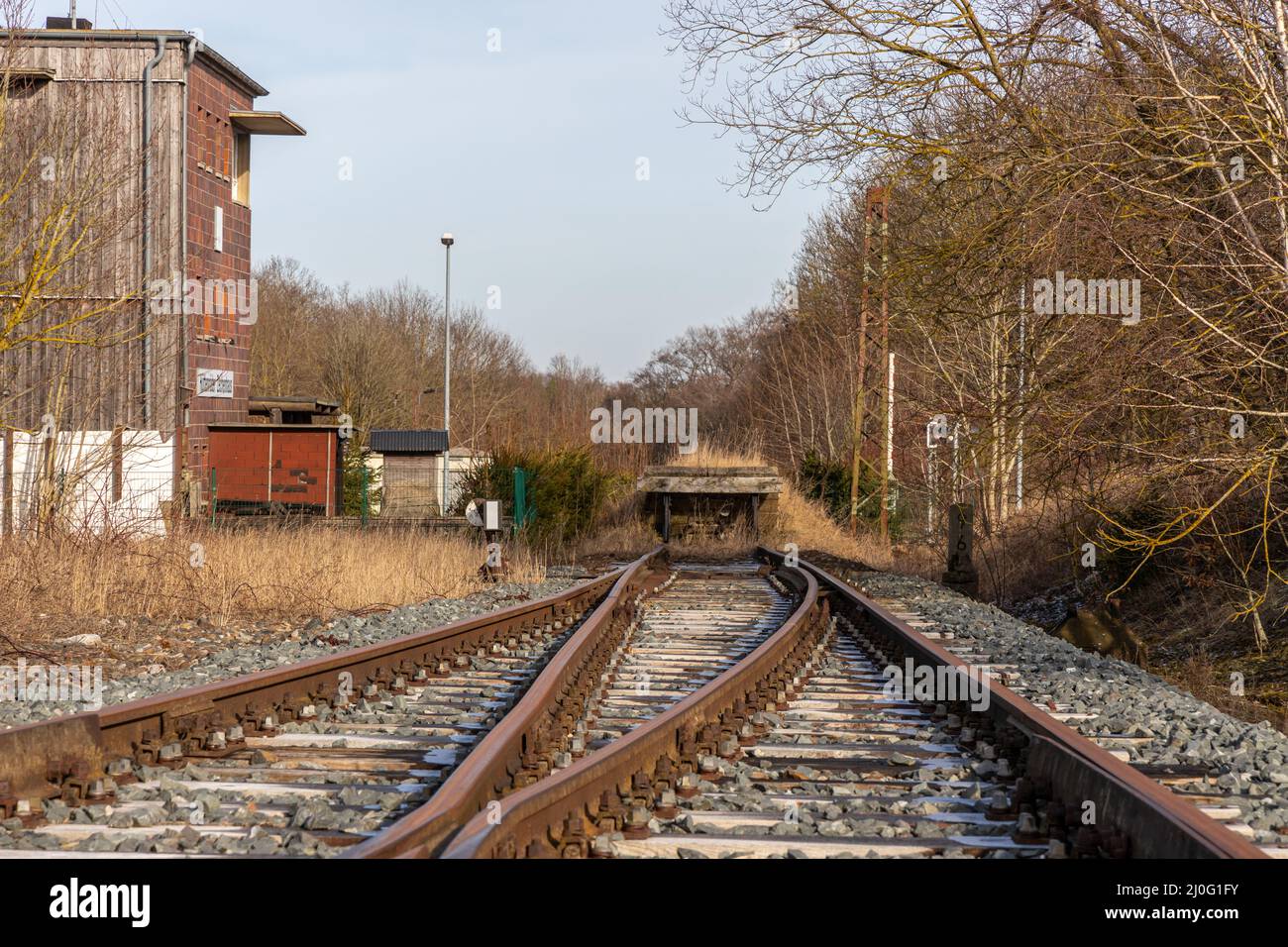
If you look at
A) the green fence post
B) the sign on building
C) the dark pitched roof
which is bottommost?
the green fence post

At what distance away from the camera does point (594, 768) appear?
429cm


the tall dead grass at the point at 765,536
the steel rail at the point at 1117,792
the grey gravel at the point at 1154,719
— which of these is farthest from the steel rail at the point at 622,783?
the tall dead grass at the point at 765,536

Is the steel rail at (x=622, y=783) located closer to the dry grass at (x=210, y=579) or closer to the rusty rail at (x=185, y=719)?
the rusty rail at (x=185, y=719)

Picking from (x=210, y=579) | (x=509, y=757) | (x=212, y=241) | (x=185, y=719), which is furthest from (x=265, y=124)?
(x=509, y=757)

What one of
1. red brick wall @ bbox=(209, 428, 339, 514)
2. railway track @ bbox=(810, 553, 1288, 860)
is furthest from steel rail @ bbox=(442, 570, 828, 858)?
red brick wall @ bbox=(209, 428, 339, 514)

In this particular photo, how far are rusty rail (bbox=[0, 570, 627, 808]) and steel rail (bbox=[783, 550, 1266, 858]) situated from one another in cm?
341

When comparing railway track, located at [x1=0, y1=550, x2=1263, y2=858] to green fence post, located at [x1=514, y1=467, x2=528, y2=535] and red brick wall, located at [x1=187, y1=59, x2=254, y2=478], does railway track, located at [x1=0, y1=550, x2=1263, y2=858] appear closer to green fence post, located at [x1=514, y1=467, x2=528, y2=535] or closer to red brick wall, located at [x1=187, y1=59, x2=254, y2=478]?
green fence post, located at [x1=514, y1=467, x2=528, y2=535]

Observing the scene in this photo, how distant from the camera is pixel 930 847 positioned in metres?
4.00

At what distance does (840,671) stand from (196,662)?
4.22m

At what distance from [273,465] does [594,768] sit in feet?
82.3

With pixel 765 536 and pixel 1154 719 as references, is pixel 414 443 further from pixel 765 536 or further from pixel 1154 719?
pixel 1154 719

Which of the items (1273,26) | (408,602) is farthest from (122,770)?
(1273,26)

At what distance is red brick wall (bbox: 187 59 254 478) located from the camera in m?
26.1
